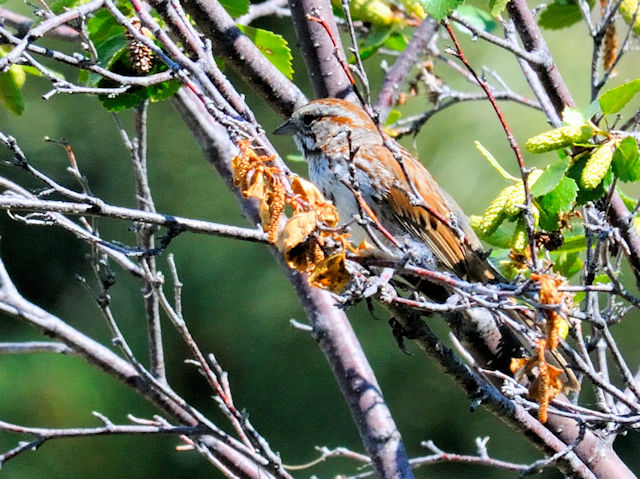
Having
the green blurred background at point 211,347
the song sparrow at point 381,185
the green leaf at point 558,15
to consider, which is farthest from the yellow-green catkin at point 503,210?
the green blurred background at point 211,347

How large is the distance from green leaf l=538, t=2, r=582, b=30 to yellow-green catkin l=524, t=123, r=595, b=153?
44.9 inches

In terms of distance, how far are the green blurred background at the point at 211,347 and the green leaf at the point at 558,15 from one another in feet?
5.24

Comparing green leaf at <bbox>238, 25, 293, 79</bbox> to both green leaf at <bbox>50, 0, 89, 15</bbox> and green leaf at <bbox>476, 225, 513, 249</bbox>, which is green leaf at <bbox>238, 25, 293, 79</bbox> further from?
green leaf at <bbox>476, 225, 513, 249</bbox>

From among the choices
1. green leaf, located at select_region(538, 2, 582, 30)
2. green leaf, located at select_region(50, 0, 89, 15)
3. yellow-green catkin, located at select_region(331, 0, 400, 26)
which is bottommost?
green leaf, located at select_region(538, 2, 582, 30)

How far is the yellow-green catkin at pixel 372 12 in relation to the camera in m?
3.06

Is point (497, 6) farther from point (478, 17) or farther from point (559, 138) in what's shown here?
point (478, 17)

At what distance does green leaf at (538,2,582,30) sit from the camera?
9.17 ft

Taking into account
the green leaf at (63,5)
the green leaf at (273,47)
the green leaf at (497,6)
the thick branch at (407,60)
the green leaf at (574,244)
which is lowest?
the green leaf at (574,244)

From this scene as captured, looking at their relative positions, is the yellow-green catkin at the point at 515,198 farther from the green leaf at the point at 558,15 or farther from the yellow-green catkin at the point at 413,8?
the yellow-green catkin at the point at 413,8

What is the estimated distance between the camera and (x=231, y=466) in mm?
2607

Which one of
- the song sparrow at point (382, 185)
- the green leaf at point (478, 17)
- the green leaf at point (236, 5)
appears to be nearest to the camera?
the green leaf at point (236, 5)

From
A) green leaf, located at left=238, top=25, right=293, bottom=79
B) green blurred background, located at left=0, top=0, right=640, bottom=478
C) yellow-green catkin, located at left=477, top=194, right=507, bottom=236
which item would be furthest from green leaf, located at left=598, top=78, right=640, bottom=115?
green blurred background, located at left=0, top=0, right=640, bottom=478

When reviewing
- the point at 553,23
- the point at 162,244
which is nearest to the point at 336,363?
the point at 162,244

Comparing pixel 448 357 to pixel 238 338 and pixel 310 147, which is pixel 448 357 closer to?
pixel 310 147
